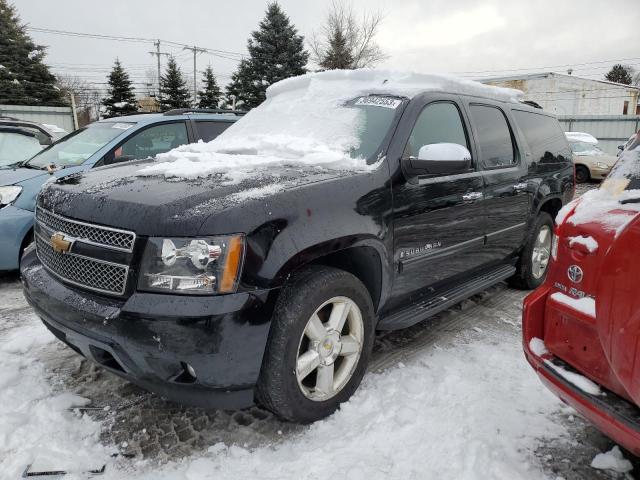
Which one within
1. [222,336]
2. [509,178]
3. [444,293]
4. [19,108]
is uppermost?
[19,108]

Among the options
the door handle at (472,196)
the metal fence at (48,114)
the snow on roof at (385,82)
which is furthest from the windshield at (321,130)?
the metal fence at (48,114)

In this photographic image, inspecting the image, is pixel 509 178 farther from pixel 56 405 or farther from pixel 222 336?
pixel 56 405

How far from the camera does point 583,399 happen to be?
1.94m

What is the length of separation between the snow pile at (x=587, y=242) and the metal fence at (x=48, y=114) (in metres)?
22.1

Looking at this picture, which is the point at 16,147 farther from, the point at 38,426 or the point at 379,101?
the point at 379,101

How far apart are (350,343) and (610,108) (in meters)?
43.1

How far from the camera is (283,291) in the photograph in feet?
7.39

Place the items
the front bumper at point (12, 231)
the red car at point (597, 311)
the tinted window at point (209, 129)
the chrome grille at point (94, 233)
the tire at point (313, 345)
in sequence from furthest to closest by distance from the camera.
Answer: the tinted window at point (209, 129)
the front bumper at point (12, 231)
the tire at point (313, 345)
the chrome grille at point (94, 233)
the red car at point (597, 311)

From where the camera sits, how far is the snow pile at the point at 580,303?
189 centimetres

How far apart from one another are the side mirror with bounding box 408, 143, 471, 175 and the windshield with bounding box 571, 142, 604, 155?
1490 cm

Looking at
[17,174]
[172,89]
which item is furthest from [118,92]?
[17,174]

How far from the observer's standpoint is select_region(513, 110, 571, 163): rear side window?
4473mm

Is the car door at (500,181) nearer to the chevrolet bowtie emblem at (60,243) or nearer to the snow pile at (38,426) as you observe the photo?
the chevrolet bowtie emblem at (60,243)

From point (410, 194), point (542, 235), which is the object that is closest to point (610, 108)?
point (542, 235)
